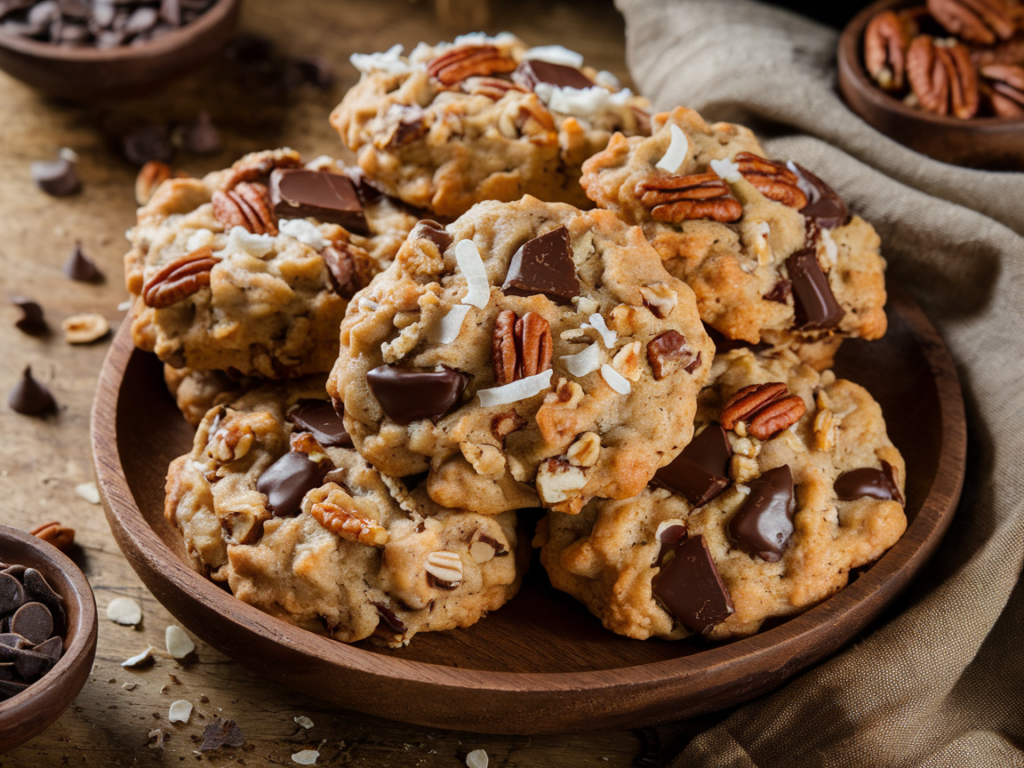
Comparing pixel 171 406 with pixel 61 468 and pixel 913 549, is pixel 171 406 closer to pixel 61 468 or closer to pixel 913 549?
pixel 61 468

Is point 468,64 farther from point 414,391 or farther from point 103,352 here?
point 103,352

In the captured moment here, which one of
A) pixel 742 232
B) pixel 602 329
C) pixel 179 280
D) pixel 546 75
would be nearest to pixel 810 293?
pixel 742 232

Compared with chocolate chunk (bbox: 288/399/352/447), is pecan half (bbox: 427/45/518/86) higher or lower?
higher

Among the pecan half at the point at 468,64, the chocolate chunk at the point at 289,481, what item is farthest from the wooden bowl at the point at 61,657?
the pecan half at the point at 468,64

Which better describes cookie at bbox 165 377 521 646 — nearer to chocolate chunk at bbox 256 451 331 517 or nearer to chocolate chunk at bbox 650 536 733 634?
chocolate chunk at bbox 256 451 331 517

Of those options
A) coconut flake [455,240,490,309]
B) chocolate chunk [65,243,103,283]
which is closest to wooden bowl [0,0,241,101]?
chocolate chunk [65,243,103,283]

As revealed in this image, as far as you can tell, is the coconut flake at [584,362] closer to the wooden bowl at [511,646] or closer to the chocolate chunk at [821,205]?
the wooden bowl at [511,646]

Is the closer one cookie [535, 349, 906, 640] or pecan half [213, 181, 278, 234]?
cookie [535, 349, 906, 640]
